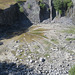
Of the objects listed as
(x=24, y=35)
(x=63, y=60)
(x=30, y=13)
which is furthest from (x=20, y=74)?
(x=30, y=13)

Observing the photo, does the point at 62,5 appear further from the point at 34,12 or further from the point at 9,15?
the point at 9,15

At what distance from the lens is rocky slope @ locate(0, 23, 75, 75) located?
16.8 meters

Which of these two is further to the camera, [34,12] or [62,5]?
[34,12]

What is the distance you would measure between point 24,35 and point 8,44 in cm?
391

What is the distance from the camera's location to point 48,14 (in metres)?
32.4

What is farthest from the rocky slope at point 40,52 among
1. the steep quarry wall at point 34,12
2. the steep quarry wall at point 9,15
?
the steep quarry wall at point 9,15

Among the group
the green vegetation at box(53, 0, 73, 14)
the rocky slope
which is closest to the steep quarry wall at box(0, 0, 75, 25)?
the green vegetation at box(53, 0, 73, 14)

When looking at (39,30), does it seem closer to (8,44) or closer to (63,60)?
(8,44)

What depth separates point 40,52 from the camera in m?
20.1

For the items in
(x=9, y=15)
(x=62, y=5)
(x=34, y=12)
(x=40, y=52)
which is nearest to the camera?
(x=40, y=52)

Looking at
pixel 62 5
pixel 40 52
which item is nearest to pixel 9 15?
pixel 62 5

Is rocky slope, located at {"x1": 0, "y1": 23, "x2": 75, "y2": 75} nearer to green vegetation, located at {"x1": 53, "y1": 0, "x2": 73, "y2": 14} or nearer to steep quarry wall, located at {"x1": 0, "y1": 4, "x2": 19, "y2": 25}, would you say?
steep quarry wall, located at {"x1": 0, "y1": 4, "x2": 19, "y2": 25}

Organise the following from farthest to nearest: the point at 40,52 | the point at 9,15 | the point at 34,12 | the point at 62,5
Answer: the point at 34,12, the point at 62,5, the point at 9,15, the point at 40,52

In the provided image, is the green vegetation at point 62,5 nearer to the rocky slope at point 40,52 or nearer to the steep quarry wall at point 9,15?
the rocky slope at point 40,52
